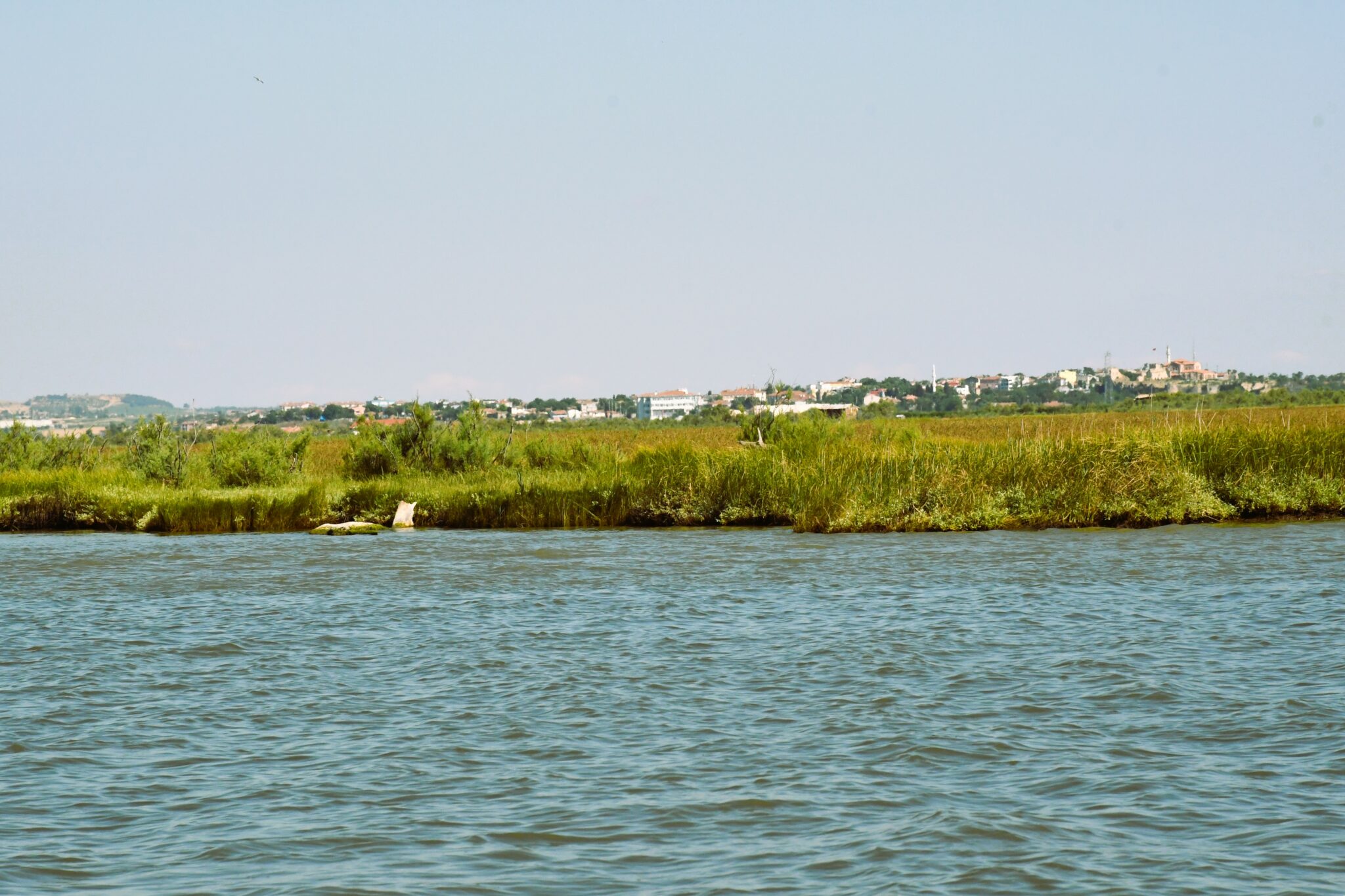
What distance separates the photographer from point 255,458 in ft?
107

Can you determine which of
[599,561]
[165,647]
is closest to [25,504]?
[599,561]

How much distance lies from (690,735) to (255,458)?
82.6ft

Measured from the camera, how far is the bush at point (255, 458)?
32.5 meters

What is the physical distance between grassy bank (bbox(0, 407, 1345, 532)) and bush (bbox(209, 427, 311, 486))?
24.3 inches

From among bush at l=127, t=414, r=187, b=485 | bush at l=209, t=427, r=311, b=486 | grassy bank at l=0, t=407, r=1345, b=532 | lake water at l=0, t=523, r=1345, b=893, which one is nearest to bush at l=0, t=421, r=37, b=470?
bush at l=127, t=414, r=187, b=485

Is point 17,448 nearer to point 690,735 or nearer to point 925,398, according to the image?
point 690,735

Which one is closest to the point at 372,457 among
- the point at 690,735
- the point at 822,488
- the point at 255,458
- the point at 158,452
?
the point at 255,458

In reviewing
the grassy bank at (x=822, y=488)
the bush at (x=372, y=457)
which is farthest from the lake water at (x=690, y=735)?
the bush at (x=372, y=457)

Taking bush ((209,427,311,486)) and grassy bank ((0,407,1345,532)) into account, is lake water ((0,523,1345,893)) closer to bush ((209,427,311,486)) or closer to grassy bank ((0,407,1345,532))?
grassy bank ((0,407,1345,532))

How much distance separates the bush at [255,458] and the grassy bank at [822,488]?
24.3 inches

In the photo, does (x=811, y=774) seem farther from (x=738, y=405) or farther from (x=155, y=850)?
(x=738, y=405)

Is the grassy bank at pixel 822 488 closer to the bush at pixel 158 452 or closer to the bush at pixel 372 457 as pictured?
the bush at pixel 158 452

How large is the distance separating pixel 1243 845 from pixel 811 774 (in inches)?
98.2

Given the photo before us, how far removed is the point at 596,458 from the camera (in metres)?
30.8
